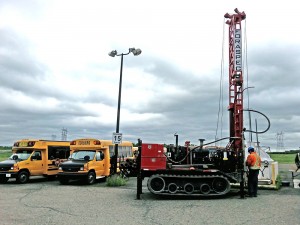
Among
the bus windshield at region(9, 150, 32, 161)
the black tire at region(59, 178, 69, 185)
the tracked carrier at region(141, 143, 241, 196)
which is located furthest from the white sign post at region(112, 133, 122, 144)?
the bus windshield at region(9, 150, 32, 161)

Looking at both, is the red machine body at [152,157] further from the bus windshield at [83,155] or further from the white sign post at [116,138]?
the bus windshield at [83,155]

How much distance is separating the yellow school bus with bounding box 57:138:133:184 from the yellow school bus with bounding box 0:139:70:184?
5.47 ft

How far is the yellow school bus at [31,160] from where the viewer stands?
18.1 meters

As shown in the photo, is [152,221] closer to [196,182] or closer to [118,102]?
[196,182]

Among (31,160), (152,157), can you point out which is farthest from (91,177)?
(152,157)

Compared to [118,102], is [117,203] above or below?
below

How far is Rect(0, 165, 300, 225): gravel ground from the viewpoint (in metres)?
8.84

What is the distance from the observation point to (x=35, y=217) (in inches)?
360

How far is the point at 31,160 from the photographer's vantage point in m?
19.0

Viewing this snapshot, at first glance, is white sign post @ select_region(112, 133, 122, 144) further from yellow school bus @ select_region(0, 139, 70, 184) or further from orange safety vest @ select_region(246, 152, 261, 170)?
orange safety vest @ select_region(246, 152, 261, 170)

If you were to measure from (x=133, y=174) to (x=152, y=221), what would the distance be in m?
13.8

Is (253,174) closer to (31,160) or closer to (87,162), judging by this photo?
(87,162)

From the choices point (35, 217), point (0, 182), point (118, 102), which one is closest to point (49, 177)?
point (0, 182)

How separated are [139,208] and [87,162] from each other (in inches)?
297
